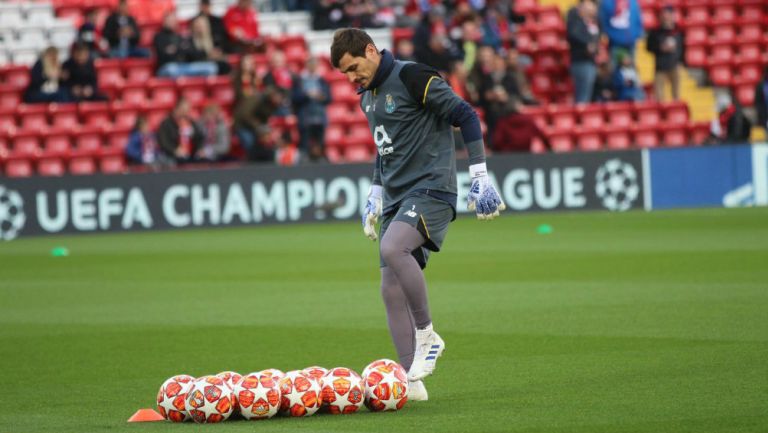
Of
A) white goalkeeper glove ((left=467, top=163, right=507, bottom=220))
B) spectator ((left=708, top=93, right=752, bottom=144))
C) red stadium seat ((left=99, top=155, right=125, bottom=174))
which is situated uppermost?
white goalkeeper glove ((left=467, top=163, right=507, bottom=220))

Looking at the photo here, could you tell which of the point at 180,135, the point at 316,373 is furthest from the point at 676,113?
the point at 316,373

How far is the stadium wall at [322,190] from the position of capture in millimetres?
25172

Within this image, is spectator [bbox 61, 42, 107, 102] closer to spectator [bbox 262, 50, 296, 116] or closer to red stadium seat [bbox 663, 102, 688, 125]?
spectator [bbox 262, 50, 296, 116]

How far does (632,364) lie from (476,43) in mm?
20190

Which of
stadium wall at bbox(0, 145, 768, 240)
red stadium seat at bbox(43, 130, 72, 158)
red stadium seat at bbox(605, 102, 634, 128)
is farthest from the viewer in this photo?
red stadium seat at bbox(605, 102, 634, 128)

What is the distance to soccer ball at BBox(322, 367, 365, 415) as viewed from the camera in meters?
7.90

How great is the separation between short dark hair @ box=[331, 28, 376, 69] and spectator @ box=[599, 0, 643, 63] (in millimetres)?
21180

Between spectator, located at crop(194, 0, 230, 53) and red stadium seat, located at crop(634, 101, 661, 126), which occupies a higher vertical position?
spectator, located at crop(194, 0, 230, 53)

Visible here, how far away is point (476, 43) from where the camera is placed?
28984 mm

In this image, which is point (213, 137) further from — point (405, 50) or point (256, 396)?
point (256, 396)

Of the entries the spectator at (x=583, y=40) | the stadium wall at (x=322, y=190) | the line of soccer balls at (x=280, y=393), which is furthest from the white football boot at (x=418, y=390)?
the spectator at (x=583, y=40)

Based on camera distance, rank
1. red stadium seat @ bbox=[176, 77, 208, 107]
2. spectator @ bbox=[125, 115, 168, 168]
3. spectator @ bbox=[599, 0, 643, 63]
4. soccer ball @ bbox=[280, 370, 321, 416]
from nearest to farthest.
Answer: soccer ball @ bbox=[280, 370, 321, 416] < spectator @ bbox=[125, 115, 168, 168] < red stadium seat @ bbox=[176, 77, 208, 107] < spectator @ bbox=[599, 0, 643, 63]

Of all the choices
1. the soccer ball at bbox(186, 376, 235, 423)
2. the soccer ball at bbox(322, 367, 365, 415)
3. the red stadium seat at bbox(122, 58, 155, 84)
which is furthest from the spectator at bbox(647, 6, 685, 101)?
the soccer ball at bbox(186, 376, 235, 423)

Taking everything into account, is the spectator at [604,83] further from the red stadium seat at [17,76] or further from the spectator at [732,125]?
the red stadium seat at [17,76]
